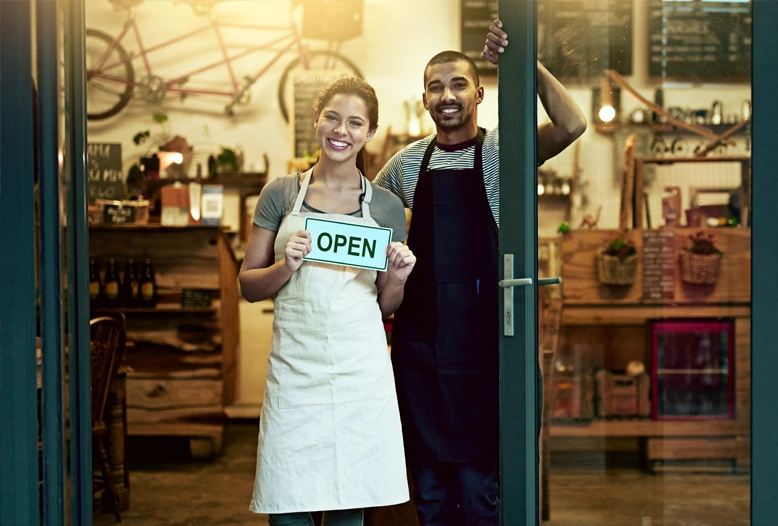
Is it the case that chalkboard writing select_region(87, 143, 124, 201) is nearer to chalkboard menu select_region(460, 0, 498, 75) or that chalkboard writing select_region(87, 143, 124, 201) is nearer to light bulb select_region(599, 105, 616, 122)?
chalkboard menu select_region(460, 0, 498, 75)

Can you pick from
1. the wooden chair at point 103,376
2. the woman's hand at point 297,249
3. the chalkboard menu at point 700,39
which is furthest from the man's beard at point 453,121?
the wooden chair at point 103,376

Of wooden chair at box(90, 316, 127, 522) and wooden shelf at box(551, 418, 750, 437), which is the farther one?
wooden chair at box(90, 316, 127, 522)

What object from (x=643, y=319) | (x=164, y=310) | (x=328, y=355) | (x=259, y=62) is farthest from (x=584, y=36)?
(x=259, y=62)

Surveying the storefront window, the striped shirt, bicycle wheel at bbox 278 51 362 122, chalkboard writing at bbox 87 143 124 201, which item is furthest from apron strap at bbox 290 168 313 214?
bicycle wheel at bbox 278 51 362 122

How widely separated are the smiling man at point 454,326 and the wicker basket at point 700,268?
42.2 inches

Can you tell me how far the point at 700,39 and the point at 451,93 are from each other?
0.95 metres

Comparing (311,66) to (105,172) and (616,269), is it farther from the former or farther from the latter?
(616,269)

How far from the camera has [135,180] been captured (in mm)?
5738

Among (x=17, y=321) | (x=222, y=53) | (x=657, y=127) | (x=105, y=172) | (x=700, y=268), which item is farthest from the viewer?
(x=222, y=53)

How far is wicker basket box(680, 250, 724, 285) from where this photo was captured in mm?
3137

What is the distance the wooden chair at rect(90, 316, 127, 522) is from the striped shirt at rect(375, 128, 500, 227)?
1.55 meters

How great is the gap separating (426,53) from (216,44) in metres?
1.59

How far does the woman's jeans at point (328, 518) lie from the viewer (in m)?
2.23

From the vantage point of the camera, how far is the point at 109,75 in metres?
6.22
